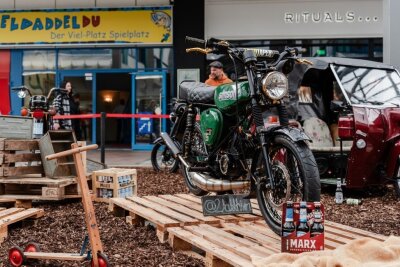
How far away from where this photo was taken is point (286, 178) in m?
4.23

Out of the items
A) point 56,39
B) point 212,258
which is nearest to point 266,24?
point 56,39

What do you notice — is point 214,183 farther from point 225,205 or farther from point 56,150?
point 56,150

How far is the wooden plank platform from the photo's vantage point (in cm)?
392

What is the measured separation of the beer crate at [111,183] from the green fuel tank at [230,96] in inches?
87.4

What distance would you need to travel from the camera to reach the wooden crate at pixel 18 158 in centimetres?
683

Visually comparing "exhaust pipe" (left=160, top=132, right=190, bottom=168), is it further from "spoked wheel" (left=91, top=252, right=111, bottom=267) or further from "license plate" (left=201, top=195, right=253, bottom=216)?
"spoked wheel" (left=91, top=252, right=111, bottom=267)

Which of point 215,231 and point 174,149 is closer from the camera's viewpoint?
point 215,231

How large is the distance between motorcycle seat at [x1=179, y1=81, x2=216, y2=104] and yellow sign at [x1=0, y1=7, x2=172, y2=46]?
10.5 m

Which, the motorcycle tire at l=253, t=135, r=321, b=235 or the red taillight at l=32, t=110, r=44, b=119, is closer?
the motorcycle tire at l=253, t=135, r=321, b=235

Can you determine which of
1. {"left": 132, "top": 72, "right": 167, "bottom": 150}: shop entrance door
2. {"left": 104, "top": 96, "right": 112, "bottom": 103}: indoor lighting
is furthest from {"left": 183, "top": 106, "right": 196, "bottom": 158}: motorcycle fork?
{"left": 104, "top": 96, "right": 112, "bottom": 103}: indoor lighting

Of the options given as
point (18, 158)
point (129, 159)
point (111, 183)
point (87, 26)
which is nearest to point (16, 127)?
point (18, 158)

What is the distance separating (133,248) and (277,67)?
6.06 ft

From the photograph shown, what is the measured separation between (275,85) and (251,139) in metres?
0.55

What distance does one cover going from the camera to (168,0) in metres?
16.2
